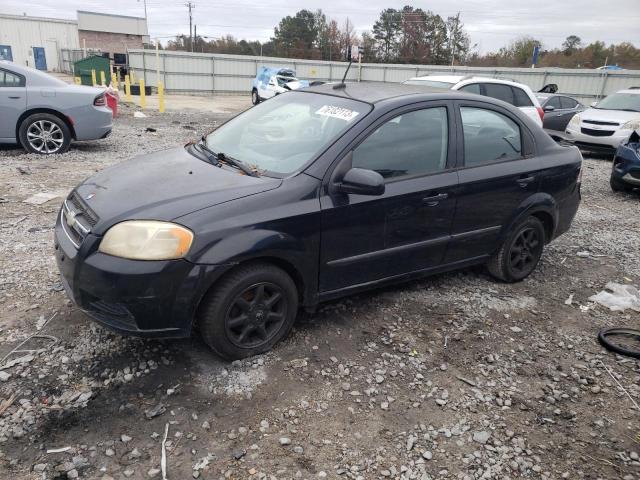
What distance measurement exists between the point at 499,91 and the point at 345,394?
8.21 meters

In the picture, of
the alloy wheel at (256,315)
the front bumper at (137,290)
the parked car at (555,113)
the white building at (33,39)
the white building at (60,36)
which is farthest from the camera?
the white building at (60,36)

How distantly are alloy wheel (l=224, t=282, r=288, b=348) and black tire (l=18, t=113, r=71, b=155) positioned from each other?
23.5 ft

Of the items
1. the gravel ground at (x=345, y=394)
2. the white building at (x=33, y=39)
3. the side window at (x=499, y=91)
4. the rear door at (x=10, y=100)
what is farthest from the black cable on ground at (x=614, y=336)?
the white building at (x=33, y=39)

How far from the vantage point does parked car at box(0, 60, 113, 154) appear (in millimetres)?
8086

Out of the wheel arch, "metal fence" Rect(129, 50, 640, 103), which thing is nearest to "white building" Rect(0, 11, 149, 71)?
"metal fence" Rect(129, 50, 640, 103)

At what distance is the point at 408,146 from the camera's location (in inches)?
143

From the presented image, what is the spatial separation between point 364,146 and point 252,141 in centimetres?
90

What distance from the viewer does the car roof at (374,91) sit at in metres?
3.73

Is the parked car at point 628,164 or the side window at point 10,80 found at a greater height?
the side window at point 10,80

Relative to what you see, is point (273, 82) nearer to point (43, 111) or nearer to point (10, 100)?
point (43, 111)

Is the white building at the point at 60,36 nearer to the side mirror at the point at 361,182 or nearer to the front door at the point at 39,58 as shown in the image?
the front door at the point at 39,58

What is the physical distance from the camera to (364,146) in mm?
3393

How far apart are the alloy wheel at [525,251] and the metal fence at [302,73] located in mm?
20696

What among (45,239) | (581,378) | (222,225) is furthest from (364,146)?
(45,239)
